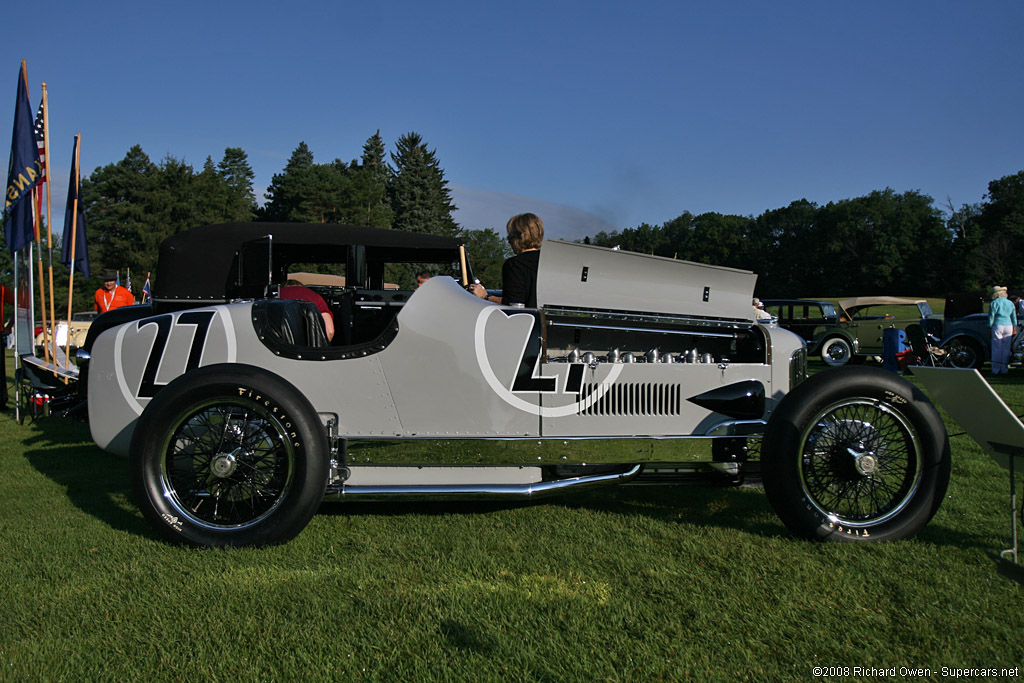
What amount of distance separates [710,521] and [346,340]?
2445 mm

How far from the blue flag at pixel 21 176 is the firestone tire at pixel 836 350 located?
16.1 meters

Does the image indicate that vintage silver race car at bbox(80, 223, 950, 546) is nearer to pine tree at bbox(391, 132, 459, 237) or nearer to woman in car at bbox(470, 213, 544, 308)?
woman in car at bbox(470, 213, 544, 308)

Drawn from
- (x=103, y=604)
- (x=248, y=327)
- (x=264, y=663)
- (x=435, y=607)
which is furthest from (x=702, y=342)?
(x=103, y=604)

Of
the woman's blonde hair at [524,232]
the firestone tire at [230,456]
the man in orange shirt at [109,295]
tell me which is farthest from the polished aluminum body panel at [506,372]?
the man in orange shirt at [109,295]

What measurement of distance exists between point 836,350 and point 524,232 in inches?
597

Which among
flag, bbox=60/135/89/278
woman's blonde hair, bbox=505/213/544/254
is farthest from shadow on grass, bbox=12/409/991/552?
flag, bbox=60/135/89/278

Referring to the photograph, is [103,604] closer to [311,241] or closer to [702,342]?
[702,342]

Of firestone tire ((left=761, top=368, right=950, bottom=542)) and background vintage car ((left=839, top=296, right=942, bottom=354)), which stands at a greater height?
background vintage car ((left=839, top=296, right=942, bottom=354))

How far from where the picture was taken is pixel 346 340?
416cm

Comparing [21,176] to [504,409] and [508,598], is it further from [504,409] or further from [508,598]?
[508,598]

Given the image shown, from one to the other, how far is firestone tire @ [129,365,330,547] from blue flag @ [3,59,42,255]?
661 cm

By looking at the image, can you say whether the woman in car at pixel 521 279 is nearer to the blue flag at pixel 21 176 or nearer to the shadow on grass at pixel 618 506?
→ the shadow on grass at pixel 618 506

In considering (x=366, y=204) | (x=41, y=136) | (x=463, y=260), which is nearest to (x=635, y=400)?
(x=463, y=260)

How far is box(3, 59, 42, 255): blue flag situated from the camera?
25.8 feet
